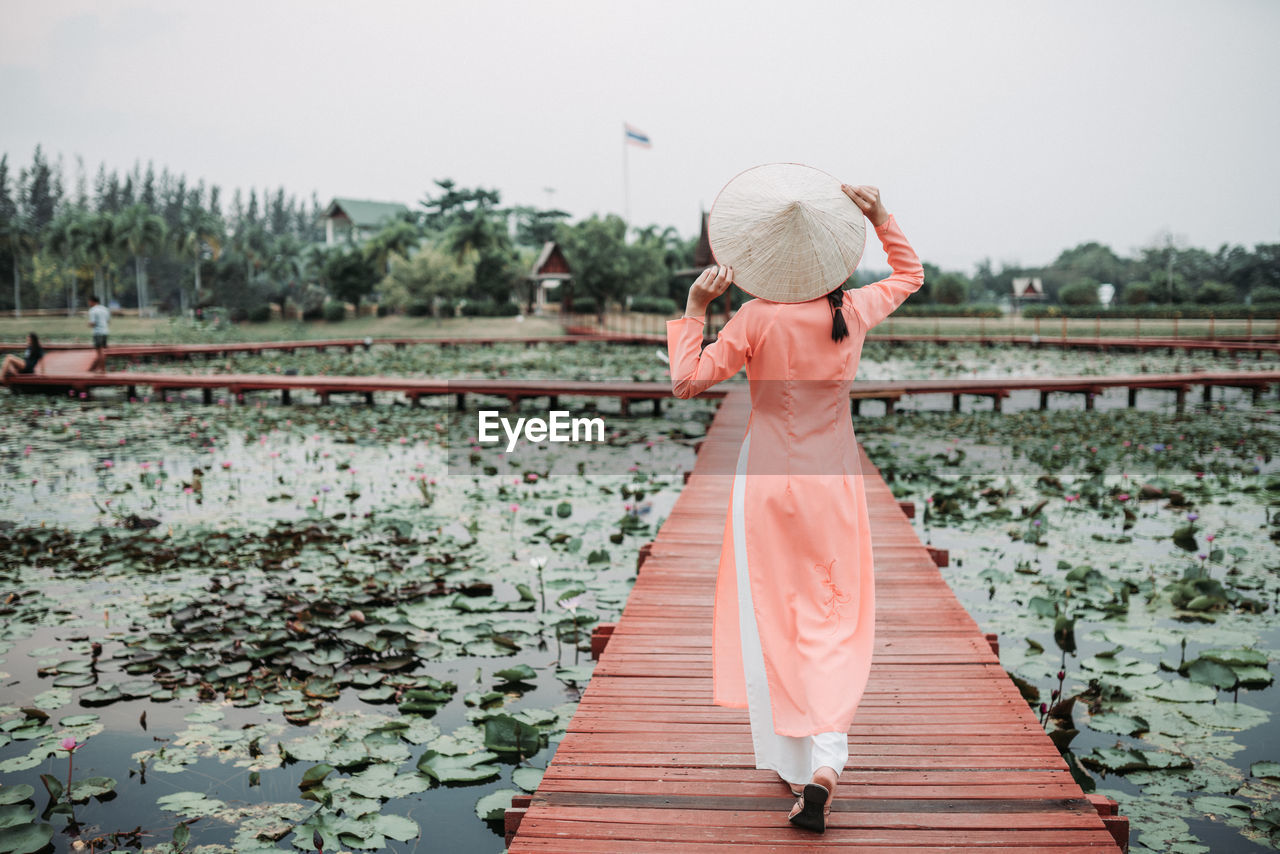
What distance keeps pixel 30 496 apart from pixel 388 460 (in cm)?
250

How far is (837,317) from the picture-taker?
1854 millimetres

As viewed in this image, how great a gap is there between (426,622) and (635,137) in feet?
98.1

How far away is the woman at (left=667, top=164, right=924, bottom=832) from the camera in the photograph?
1822 mm

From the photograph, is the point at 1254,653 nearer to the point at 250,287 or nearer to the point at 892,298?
the point at 892,298

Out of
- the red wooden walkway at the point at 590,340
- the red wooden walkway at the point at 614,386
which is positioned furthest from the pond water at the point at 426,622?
the red wooden walkway at the point at 590,340

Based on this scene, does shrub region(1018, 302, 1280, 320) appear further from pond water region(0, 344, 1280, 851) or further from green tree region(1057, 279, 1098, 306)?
pond water region(0, 344, 1280, 851)

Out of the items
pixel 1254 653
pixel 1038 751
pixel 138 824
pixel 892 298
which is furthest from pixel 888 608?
pixel 138 824

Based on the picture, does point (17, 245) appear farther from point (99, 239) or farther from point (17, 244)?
point (99, 239)

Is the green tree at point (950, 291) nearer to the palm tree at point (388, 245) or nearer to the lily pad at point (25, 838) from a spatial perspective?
the palm tree at point (388, 245)

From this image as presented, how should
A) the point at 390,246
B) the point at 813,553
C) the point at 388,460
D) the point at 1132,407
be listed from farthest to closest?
the point at 390,246 < the point at 1132,407 < the point at 388,460 < the point at 813,553

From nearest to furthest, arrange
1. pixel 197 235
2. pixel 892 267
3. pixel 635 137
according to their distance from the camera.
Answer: pixel 892 267
pixel 635 137
pixel 197 235

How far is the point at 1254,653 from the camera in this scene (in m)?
3.26

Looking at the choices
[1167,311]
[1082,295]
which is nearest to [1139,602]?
[1167,311]

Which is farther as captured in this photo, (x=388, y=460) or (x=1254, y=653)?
(x=388, y=460)
